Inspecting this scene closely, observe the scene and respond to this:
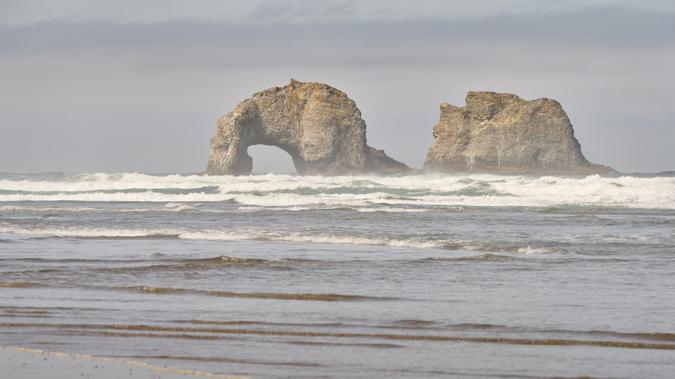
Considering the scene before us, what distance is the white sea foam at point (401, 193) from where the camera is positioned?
126 feet

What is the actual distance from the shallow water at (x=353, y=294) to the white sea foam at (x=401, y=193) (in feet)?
34.2

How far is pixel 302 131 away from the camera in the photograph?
248 feet

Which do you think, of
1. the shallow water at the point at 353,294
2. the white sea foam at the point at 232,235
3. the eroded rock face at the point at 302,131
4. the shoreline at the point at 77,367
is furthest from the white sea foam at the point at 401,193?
the shoreline at the point at 77,367

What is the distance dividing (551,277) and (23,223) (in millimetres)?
17854

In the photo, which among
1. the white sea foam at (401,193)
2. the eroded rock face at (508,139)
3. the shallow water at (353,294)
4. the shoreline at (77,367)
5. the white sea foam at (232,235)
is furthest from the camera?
the eroded rock face at (508,139)

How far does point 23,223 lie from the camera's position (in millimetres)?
27297

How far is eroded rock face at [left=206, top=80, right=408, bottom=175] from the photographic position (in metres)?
74.2

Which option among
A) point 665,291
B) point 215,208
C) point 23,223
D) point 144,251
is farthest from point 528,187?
point 665,291

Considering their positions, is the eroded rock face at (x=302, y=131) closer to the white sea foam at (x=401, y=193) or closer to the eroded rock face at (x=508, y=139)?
the eroded rock face at (x=508, y=139)

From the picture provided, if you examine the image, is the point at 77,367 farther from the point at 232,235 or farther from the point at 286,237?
the point at 232,235

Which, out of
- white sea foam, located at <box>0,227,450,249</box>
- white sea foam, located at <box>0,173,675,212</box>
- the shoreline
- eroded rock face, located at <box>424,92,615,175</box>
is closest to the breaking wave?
white sea foam, located at <box>0,227,450,249</box>

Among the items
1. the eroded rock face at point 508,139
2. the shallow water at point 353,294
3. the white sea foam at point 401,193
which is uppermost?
the eroded rock face at point 508,139

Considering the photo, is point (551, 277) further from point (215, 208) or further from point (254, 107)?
point (254, 107)

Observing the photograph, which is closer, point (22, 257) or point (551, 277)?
point (551, 277)
